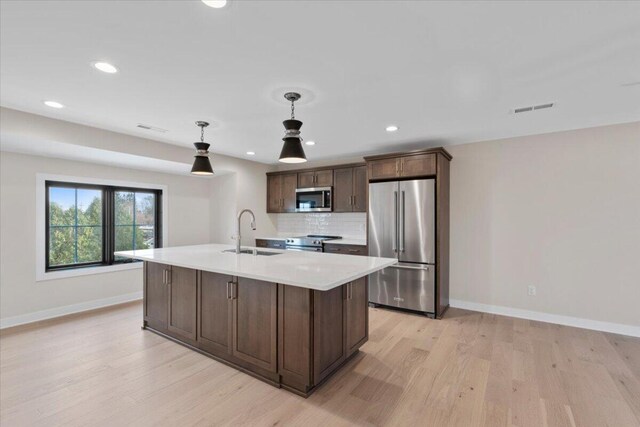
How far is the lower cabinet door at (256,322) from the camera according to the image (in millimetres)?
2365

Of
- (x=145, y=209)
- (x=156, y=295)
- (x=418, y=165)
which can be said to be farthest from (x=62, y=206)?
(x=418, y=165)

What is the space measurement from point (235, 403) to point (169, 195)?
410 centimetres

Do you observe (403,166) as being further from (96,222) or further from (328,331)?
(96,222)

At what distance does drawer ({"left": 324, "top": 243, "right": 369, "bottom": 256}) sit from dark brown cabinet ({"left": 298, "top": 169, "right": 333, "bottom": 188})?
117 cm

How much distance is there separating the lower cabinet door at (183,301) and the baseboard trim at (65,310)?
197 centimetres

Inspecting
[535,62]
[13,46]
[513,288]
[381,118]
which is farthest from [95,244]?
[513,288]

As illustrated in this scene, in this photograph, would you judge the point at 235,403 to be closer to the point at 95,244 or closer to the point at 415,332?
the point at 415,332

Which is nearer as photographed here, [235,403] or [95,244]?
[235,403]

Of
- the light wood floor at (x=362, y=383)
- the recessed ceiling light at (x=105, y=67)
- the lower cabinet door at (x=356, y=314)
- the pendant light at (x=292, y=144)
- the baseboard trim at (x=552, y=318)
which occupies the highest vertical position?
the recessed ceiling light at (x=105, y=67)

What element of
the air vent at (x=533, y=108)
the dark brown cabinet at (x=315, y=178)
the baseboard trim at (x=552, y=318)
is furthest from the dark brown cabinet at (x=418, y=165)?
the baseboard trim at (x=552, y=318)

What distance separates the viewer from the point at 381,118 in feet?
10.7

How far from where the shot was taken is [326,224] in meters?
5.71

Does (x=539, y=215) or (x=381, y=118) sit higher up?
(x=381, y=118)

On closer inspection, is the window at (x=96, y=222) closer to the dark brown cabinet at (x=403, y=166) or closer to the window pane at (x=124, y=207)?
the window pane at (x=124, y=207)
